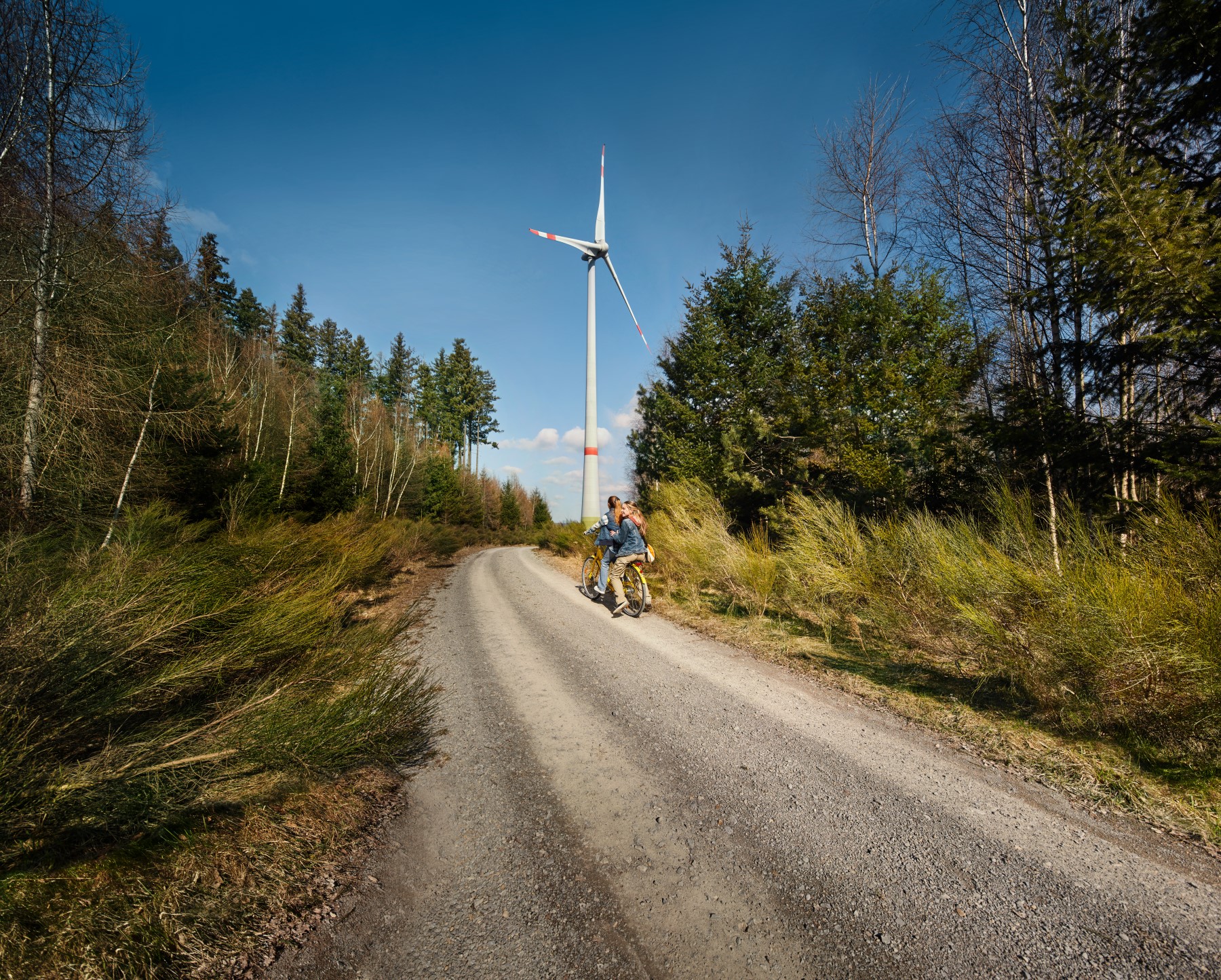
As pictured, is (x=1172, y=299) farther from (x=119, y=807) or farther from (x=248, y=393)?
(x=248, y=393)

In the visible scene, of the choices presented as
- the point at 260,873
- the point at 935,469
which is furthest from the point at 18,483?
the point at 935,469

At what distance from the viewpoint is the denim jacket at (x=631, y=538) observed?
26.5ft

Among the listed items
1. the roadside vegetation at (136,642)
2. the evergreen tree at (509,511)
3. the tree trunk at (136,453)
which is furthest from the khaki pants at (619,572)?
the evergreen tree at (509,511)

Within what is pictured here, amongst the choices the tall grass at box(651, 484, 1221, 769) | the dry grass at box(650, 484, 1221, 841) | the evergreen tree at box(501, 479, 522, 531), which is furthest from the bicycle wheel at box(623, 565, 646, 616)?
the evergreen tree at box(501, 479, 522, 531)

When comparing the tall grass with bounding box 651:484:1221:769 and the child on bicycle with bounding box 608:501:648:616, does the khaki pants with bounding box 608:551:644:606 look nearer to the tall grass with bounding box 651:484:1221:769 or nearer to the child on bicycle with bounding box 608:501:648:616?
the child on bicycle with bounding box 608:501:648:616

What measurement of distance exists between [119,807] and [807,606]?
763cm

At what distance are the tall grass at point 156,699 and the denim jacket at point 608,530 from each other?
5.61m

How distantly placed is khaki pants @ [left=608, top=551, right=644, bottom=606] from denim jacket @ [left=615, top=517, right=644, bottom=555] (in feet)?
0.38

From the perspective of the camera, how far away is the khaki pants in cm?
829

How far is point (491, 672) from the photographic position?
17.6ft

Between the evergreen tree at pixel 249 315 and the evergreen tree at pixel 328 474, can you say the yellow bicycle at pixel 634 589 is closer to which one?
the evergreen tree at pixel 328 474

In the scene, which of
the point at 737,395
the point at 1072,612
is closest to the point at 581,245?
the point at 737,395

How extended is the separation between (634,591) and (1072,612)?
586 centimetres

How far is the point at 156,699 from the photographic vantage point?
6.34 feet
